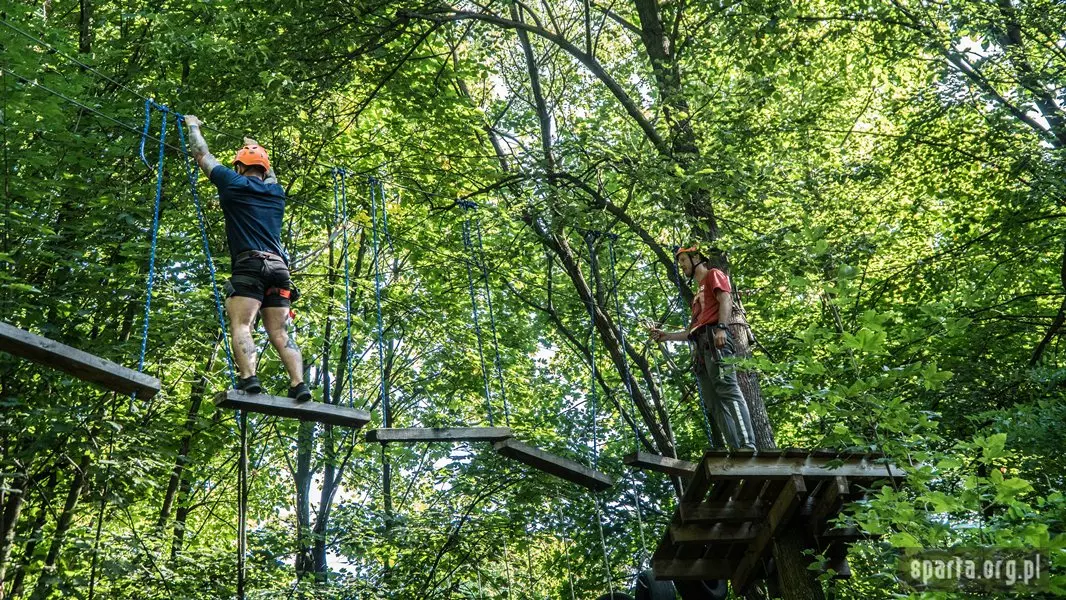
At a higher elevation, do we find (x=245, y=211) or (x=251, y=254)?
(x=245, y=211)

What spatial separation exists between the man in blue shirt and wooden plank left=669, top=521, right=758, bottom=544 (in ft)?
9.68

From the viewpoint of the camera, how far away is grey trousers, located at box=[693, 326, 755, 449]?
6.59 m

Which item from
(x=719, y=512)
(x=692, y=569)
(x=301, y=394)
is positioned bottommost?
(x=692, y=569)

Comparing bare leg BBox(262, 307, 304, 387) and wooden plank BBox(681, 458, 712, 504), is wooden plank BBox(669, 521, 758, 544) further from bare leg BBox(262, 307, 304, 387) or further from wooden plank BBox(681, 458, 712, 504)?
bare leg BBox(262, 307, 304, 387)

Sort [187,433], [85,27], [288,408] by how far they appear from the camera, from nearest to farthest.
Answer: [288,408]
[187,433]
[85,27]

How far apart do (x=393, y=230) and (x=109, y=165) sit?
12.6ft

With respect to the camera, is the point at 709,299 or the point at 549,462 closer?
the point at 549,462

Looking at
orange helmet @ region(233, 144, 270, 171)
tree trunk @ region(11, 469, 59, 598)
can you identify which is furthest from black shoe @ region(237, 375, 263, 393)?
tree trunk @ region(11, 469, 59, 598)

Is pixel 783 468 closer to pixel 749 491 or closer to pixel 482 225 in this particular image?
pixel 749 491

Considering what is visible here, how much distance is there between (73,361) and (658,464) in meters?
3.56

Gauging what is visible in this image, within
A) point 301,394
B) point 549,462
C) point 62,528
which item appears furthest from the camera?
point 62,528

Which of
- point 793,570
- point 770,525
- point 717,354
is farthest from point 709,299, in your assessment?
point 793,570

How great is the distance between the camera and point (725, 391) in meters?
6.69

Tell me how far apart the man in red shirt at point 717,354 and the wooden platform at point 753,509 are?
342 millimetres
